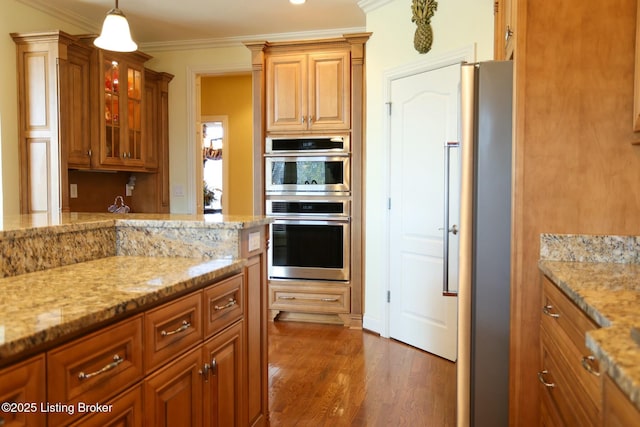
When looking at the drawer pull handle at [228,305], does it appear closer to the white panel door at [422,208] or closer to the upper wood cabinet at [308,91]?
the white panel door at [422,208]

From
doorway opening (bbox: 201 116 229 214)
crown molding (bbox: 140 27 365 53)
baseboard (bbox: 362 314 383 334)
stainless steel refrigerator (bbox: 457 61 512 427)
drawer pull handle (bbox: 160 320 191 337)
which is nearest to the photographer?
drawer pull handle (bbox: 160 320 191 337)

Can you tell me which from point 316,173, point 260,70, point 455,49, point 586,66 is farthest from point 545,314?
point 260,70

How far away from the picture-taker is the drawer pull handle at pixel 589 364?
1090 millimetres

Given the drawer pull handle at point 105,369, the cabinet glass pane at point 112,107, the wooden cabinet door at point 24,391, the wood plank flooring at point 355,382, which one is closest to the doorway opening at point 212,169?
the cabinet glass pane at point 112,107

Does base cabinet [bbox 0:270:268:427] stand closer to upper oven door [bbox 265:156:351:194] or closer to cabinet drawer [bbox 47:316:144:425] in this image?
cabinet drawer [bbox 47:316:144:425]

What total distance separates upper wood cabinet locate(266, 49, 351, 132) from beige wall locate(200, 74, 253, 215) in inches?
108

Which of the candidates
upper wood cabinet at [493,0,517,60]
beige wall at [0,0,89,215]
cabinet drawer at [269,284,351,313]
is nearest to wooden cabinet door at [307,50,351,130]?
cabinet drawer at [269,284,351,313]

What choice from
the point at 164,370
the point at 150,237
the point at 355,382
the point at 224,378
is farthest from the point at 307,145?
the point at 164,370

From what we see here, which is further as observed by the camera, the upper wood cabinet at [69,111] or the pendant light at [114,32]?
the upper wood cabinet at [69,111]

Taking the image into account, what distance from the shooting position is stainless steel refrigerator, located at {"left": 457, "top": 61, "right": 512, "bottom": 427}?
6.45 ft

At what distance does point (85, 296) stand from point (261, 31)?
13.3 ft

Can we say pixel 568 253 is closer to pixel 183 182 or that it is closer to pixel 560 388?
pixel 560 388

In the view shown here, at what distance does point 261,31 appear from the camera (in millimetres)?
4719

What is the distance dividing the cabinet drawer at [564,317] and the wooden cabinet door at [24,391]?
3.99 ft
